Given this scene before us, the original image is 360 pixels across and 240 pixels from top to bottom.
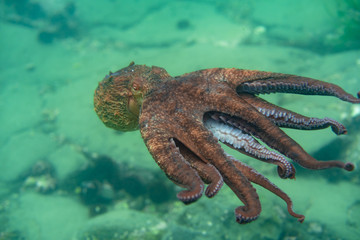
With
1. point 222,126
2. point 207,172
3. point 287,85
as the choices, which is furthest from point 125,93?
point 287,85

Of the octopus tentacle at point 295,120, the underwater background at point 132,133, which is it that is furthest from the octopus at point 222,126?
the underwater background at point 132,133

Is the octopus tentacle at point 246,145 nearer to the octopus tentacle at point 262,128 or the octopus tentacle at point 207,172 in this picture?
the octopus tentacle at point 262,128

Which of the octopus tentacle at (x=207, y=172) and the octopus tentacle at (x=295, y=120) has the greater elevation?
the octopus tentacle at (x=295, y=120)

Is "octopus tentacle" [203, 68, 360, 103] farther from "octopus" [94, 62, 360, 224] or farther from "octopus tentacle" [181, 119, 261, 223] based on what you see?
"octopus tentacle" [181, 119, 261, 223]

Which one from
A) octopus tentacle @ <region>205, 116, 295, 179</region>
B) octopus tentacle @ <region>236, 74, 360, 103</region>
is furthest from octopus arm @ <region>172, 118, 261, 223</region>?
octopus tentacle @ <region>236, 74, 360, 103</region>

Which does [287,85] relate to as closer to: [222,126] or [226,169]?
[222,126]

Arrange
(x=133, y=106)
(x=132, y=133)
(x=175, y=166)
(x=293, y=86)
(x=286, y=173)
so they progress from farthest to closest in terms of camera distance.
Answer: (x=132, y=133), (x=133, y=106), (x=293, y=86), (x=286, y=173), (x=175, y=166)

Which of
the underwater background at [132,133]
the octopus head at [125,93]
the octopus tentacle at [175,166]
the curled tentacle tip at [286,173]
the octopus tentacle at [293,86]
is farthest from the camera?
the underwater background at [132,133]
